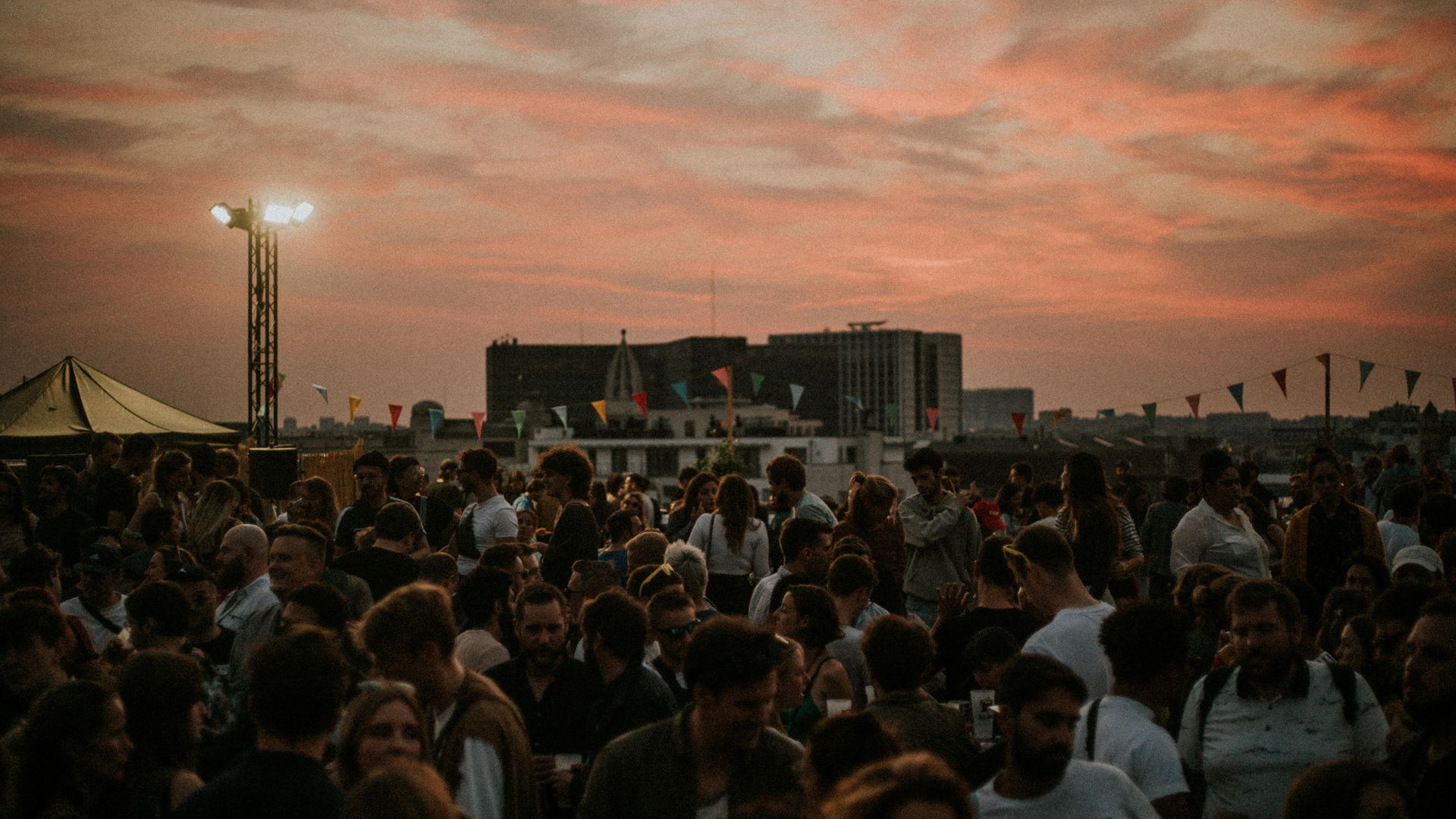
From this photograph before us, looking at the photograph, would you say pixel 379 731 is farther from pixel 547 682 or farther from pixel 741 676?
pixel 547 682

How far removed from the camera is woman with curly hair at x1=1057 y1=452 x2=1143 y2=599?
623 centimetres

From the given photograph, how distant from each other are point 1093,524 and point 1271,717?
2407 mm

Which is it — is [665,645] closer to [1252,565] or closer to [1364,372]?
[1252,565]

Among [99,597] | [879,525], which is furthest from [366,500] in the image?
[879,525]

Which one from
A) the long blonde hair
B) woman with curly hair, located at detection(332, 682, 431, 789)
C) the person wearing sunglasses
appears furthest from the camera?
the long blonde hair

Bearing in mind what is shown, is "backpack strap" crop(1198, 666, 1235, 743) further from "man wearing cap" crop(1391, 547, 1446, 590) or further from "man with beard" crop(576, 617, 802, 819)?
"man wearing cap" crop(1391, 547, 1446, 590)

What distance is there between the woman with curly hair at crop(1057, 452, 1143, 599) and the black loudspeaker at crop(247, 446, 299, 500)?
8641 mm

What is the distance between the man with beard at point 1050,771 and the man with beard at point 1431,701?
94 cm

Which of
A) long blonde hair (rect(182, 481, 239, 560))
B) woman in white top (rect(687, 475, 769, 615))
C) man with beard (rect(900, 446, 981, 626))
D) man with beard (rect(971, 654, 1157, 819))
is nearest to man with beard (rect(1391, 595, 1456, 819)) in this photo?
man with beard (rect(971, 654, 1157, 819))

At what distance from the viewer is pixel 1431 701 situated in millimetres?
3564

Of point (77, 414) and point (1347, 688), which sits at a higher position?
point (77, 414)

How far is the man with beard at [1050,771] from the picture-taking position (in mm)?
3121

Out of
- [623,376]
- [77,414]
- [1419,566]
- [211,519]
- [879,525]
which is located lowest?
[1419,566]

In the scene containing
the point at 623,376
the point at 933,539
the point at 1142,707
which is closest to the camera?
the point at 1142,707
